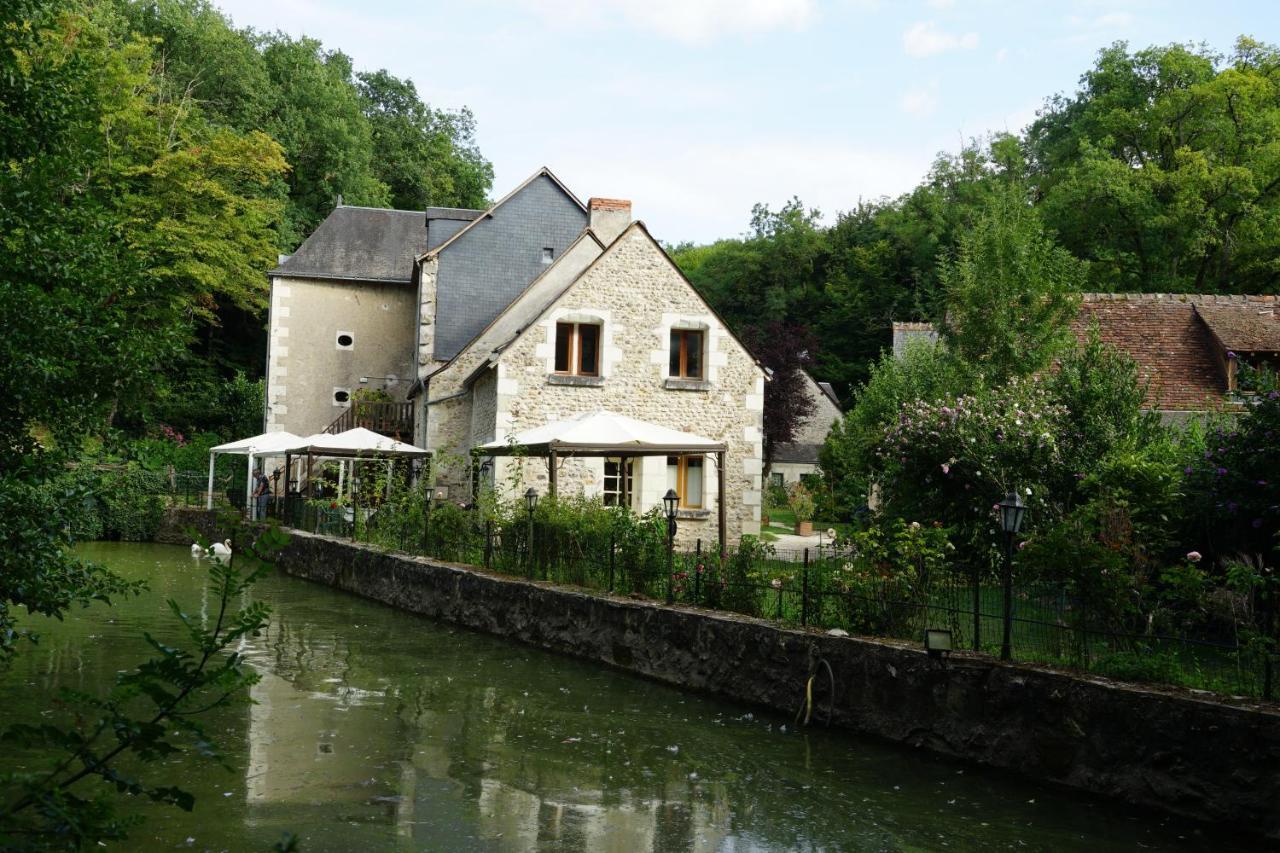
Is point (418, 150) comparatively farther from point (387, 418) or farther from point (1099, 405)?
point (1099, 405)

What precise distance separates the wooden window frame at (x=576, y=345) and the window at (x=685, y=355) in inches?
66.3

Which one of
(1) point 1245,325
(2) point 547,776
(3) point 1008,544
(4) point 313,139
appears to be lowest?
(2) point 547,776

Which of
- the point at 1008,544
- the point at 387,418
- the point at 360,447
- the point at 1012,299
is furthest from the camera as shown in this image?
the point at 387,418

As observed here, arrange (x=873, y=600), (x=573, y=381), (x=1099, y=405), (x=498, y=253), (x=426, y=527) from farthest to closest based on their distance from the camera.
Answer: (x=498, y=253) < (x=573, y=381) < (x=426, y=527) < (x=1099, y=405) < (x=873, y=600)

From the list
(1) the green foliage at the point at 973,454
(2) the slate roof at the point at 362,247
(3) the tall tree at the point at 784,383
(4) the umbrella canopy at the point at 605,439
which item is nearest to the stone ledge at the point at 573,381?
(4) the umbrella canopy at the point at 605,439

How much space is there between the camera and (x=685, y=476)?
941 inches

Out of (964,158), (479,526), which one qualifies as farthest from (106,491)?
(964,158)

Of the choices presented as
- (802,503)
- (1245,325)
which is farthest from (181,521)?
(1245,325)

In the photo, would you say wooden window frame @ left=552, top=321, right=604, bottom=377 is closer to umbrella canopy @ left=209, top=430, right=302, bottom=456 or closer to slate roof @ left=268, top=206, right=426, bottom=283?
umbrella canopy @ left=209, top=430, right=302, bottom=456

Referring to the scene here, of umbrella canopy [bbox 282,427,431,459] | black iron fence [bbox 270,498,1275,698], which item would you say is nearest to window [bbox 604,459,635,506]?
umbrella canopy [bbox 282,427,431,459]

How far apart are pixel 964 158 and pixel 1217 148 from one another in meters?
15.0

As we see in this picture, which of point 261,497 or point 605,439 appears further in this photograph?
point 261,497

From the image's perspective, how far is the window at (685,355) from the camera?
2434 centimetres

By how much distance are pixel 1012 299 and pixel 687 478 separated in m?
7.33
